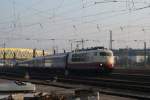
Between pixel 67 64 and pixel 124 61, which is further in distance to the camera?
pixel 124 61

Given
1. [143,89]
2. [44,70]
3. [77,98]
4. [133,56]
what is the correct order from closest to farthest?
[77,98], [143,89], [44,70], [133,56]

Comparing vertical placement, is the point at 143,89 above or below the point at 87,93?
below

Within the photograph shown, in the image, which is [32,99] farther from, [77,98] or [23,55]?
[23,55]

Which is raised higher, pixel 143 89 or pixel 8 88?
pixel 8 88

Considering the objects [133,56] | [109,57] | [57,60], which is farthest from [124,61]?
[109,57]

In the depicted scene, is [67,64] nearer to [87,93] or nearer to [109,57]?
[109,57]

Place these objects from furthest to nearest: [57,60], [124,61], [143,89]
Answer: [124,61] → [57,60] → [143,89]

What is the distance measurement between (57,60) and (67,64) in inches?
182

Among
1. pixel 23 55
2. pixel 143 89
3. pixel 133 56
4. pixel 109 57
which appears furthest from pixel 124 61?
pixel 23 55

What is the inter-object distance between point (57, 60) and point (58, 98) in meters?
48.2

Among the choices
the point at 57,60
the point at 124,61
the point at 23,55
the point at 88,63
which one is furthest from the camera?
the point at 23,55

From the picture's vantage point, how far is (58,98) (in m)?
6.79

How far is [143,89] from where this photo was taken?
22.7 metres

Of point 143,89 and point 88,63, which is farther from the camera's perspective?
point 88,63
